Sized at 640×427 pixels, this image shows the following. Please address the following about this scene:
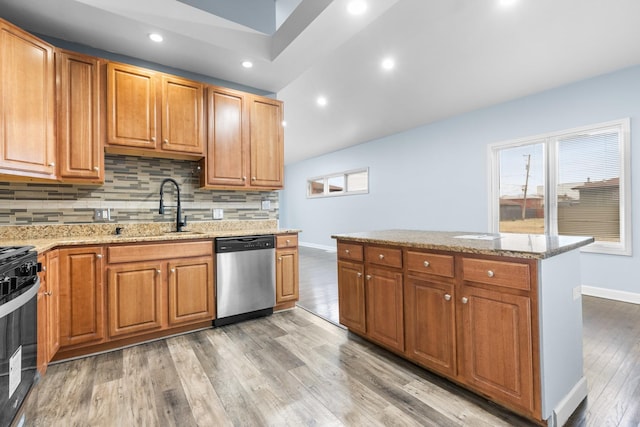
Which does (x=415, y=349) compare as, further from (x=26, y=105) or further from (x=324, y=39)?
(x=26, y=105)

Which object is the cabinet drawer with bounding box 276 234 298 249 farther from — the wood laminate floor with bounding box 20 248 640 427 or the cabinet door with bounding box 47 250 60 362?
the cabinet door with bounding box 47 250 60 362

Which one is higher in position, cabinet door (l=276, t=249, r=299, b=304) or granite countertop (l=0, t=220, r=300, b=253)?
granite countertop (l=0, t=220, r=300, b=253)

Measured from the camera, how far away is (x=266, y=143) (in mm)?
3477

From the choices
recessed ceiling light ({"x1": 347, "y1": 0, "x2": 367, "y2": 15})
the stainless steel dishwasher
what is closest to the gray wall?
recessed ceiling light ({"x1": 347, "y1": 0, "x2": 367, "y2": 15})

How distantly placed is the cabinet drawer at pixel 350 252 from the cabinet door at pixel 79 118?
2.19m

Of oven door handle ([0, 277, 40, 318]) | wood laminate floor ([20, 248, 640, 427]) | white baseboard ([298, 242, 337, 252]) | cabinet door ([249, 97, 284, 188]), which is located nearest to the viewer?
oven door handle ([0, 277, 40, 318])

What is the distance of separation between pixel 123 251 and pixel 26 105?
4.09 feet

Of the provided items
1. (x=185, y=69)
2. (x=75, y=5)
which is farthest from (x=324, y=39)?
(x=75, y=5)

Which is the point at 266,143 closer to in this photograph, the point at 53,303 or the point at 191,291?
the point at 191,291

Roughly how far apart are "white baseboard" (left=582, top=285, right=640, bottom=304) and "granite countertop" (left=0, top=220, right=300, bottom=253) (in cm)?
394

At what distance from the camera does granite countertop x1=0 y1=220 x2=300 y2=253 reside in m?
2.23

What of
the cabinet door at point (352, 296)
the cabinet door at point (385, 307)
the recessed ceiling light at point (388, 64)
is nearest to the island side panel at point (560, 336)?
the cabinet door at point (385, 307)

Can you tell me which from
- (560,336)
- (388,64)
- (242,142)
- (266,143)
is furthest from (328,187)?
(560,336)

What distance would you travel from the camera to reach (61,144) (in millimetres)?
2414
